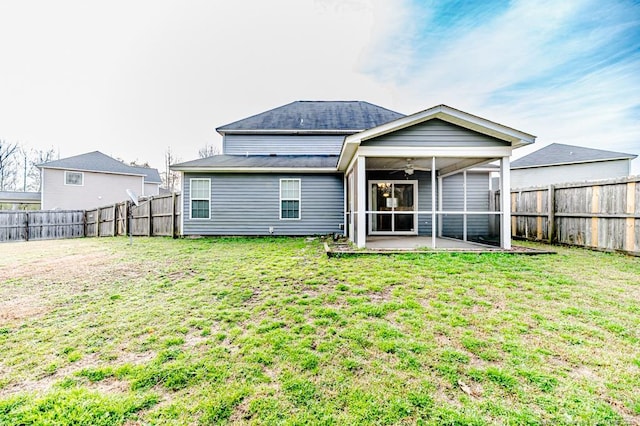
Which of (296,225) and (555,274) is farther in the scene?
(296,225)

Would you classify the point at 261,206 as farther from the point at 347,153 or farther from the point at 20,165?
the point at 20,165

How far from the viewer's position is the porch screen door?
11352 millimetres

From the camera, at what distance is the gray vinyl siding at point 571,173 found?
17156 millimetres

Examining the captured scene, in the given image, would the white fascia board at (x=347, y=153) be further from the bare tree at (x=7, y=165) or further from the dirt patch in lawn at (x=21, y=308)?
the bare tree at (x=7, y=165)

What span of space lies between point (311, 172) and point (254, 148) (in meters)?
4.41

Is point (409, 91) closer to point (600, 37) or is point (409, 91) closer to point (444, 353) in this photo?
point (600, 37)

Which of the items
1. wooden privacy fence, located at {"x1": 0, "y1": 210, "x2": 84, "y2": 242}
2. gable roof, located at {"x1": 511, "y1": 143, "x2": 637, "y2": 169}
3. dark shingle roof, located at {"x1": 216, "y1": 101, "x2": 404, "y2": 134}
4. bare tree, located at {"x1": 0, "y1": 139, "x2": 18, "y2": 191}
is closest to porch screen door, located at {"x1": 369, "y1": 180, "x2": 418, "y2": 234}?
dark shingle roof, located at {"x1": 216, "y1": 101, "x2": 404, "y2": 134}

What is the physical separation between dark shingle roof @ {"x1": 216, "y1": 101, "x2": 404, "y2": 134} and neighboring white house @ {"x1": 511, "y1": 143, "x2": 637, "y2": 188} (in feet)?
36.7

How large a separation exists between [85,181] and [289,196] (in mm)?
18581

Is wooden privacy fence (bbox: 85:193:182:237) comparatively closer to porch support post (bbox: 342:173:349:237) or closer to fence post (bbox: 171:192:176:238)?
fence post (bbox: 171:192:176:238)

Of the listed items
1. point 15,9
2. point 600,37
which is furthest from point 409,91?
point 15,9

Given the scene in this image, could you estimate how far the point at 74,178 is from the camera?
20.4m

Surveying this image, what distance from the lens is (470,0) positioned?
9.69 meters

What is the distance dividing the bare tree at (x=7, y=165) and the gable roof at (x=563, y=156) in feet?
162
